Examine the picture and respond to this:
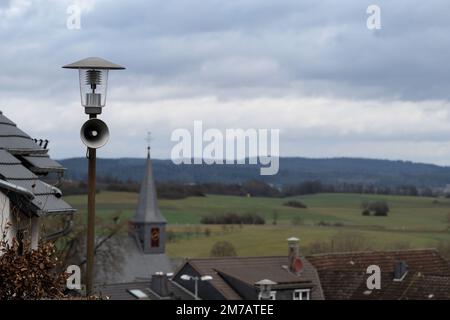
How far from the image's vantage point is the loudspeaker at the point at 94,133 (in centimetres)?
1096

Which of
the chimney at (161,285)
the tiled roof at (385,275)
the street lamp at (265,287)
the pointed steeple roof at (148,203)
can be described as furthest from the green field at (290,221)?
the street lamp at (265,287)

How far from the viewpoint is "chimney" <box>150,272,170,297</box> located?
224 ft

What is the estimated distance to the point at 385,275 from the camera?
5425cm

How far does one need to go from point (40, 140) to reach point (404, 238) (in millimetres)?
66910

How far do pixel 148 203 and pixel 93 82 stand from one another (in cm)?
10553

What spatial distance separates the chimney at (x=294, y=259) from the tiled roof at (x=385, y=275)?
88cm

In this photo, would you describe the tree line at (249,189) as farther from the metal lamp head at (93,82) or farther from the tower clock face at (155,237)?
the metal lamp head at (93,82)

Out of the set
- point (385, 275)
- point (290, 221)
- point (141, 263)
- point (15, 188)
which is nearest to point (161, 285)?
point (385, 275)

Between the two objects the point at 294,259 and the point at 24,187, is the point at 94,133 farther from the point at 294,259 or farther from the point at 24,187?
the point at 294,259

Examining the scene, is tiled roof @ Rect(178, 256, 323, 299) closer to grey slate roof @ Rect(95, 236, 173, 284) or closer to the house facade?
the house facade

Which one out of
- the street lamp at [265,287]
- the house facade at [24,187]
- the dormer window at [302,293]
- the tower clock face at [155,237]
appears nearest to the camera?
the house facade at [24,187]

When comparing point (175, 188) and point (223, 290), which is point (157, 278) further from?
point (175, 188)

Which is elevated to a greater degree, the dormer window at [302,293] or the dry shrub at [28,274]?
the dormer window at [302,293]

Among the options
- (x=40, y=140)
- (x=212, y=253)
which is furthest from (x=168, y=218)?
(x=40, y=140)
